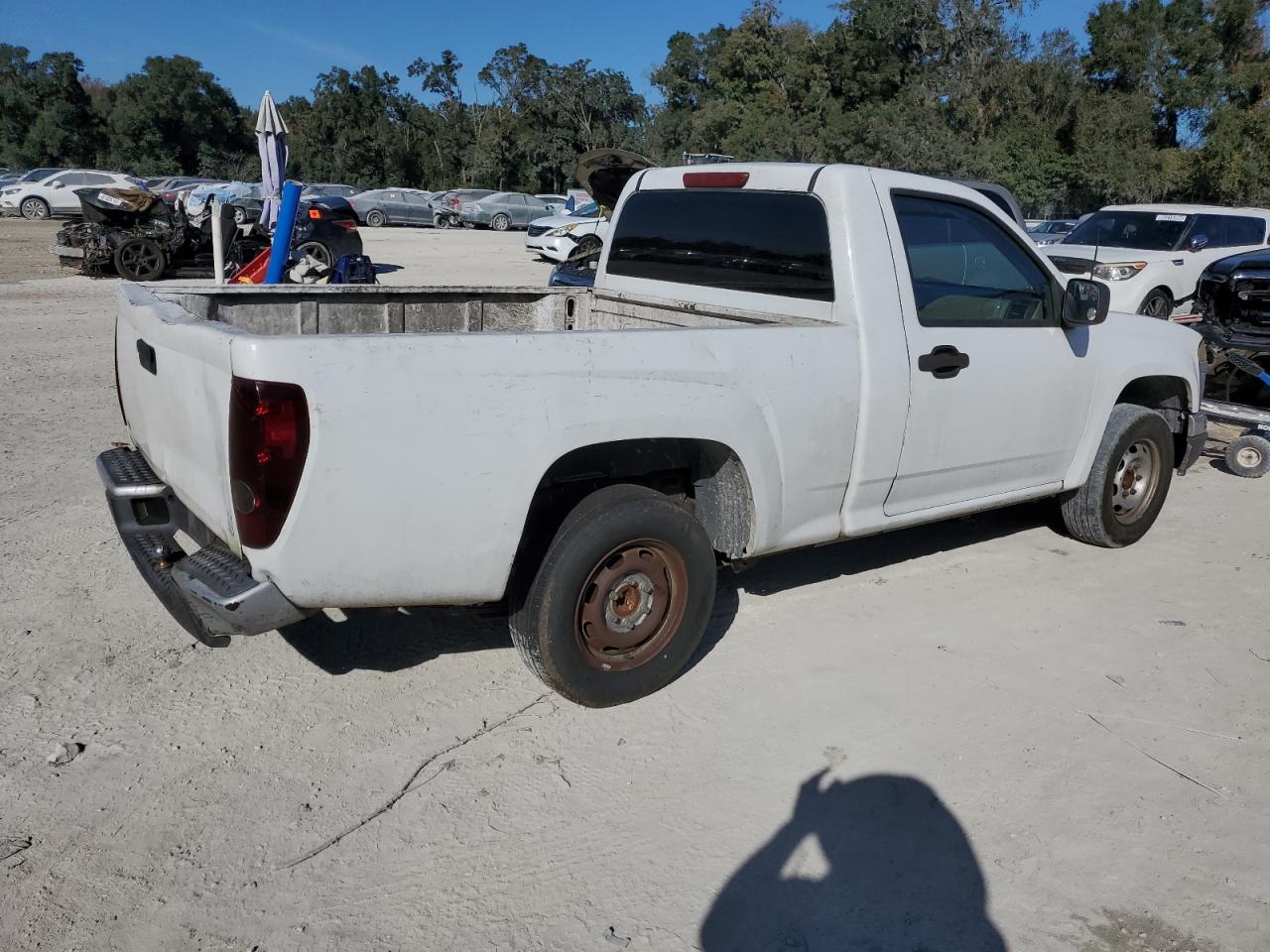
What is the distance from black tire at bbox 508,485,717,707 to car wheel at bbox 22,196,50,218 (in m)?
36.3

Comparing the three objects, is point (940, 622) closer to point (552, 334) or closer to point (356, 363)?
point (552, 334)

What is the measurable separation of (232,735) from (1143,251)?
12.1 m

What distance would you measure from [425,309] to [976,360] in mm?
2581

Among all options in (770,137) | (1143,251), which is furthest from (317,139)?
(1143,251)

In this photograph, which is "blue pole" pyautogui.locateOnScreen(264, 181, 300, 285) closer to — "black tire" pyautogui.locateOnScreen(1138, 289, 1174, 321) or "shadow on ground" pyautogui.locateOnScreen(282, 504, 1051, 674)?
"shadow on ground" pyautogui.locateOnScreen(282, 504, 1051, 674)

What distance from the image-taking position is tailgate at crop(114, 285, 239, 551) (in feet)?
9.53

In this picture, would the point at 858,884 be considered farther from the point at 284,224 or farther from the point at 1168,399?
the point at 284,224

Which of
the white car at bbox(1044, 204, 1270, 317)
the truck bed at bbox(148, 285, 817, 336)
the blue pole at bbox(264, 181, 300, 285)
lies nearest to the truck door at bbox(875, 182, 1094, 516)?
the truck bed at bbox(148, 285, 817, 336)

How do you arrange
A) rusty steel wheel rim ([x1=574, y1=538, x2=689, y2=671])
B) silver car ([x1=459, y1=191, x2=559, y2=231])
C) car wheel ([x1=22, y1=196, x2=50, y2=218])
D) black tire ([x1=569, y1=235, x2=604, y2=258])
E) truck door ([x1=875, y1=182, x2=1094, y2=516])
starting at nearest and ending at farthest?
rusty steel wheel rim ([x1=574, y1=538, x2=689, y2=671]) → truck door ([x1=875, y1=182, x2=1094, y2=516]) → black tire ([x1=569, y1=235, x2=604, y2=258]) → car wheel ([x1=22, y1=196, x2=50, y2=218]) → silver car ([x1=459, y1=191, x2=559, y2=231])

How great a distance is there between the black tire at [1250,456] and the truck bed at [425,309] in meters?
4.98

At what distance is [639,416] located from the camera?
11.0 feet

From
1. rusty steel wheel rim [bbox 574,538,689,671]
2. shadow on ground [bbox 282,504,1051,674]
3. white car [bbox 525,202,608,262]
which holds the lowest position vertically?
shadow on ground [bbox 282,504,1051,674]

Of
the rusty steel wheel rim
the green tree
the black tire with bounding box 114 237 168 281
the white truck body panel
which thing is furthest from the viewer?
the green tree

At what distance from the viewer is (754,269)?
439cm
